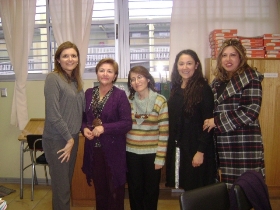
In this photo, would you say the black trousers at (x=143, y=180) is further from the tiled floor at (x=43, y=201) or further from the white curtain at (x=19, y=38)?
the white curtain at (x=19, y=38)

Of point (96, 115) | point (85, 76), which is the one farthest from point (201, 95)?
point (85, 76)

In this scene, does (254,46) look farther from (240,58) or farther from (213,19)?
(240,58)

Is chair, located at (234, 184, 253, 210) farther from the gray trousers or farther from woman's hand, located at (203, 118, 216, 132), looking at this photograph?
the gray trousers

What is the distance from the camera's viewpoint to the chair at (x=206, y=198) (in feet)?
3.74

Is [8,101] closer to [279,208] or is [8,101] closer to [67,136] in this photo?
[67,136]

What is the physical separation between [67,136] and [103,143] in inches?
10.2

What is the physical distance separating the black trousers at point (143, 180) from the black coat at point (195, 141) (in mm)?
204

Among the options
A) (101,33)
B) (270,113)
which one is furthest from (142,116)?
(101,33)

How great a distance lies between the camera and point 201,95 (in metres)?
1.77

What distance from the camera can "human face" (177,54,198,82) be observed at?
1.83 m

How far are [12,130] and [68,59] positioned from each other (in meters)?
2.05

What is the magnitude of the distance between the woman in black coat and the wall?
1778 millimetres

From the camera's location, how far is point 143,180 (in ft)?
6.41

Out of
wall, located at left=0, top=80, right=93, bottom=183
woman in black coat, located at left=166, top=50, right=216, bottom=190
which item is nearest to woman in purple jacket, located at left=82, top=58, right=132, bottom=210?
woman in black coat, located at left=166, top=50, right=216, bottom=190
